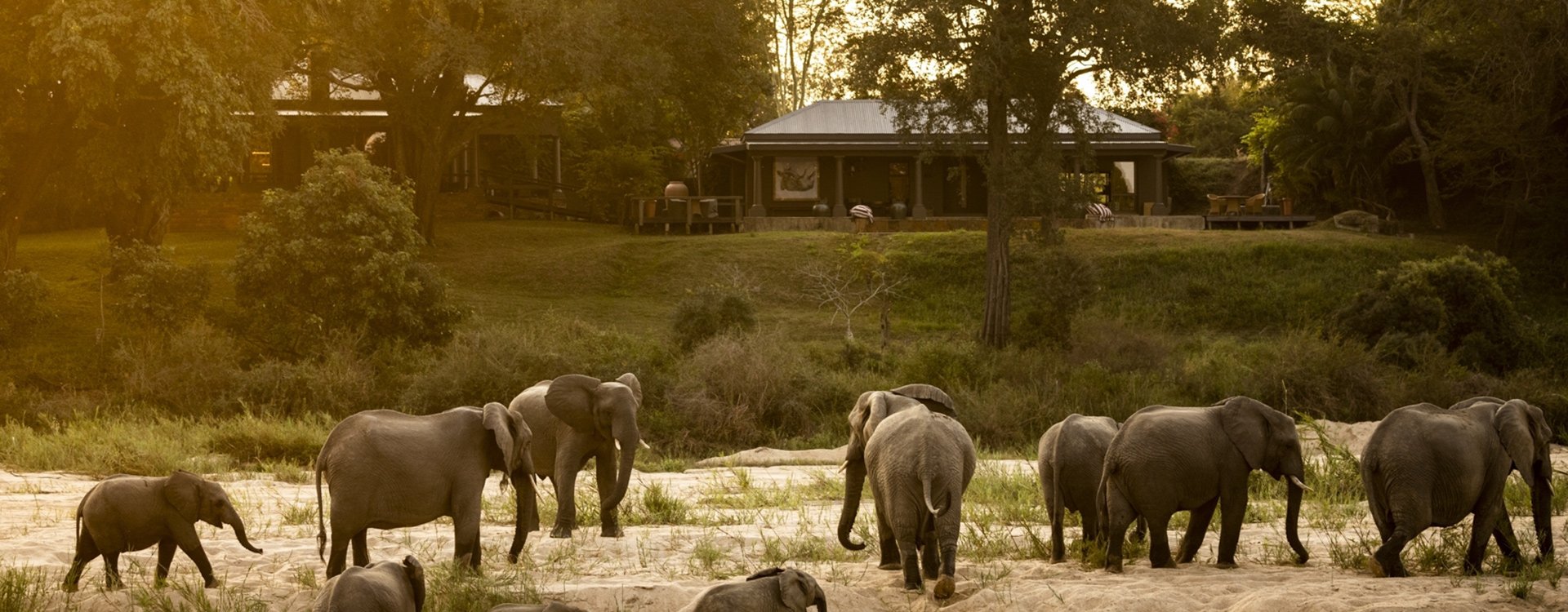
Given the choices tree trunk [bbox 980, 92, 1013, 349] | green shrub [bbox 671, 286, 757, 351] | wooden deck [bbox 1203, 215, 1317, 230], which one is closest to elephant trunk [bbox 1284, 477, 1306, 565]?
green shrub [bbox 671, 286, 757, 351]

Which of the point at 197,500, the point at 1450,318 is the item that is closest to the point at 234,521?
the point at 197,500

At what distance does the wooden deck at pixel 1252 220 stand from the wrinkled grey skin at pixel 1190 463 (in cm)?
3225

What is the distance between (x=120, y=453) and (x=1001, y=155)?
1721cm

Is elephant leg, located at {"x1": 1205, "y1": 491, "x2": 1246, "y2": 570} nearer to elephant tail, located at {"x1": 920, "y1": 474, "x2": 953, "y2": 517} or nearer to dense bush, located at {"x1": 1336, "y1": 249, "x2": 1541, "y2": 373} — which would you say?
elephant tail, located at {"x1": 920, "y1": 474, "x2": 953, "y2": 517}

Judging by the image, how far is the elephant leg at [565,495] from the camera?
38.7ft

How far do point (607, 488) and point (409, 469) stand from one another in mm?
2930

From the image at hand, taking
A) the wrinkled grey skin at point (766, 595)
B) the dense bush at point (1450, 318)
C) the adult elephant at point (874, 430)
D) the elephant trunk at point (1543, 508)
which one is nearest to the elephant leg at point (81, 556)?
the wrinkled grey skin at point (766, 595)

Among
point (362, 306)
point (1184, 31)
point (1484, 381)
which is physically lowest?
point (1484, 381)

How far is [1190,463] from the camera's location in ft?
33.1

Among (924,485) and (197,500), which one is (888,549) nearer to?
(924,485)

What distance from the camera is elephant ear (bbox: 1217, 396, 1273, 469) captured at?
1018 cm

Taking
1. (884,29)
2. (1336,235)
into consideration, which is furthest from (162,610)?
(1336,235)

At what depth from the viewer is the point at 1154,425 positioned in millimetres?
10172

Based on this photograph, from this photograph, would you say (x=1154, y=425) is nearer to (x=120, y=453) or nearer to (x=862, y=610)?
(x=862, y=610)
